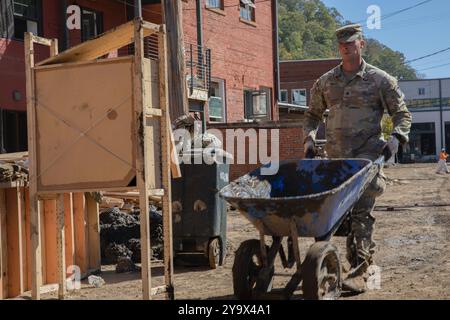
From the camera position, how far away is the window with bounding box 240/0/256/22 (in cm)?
2715

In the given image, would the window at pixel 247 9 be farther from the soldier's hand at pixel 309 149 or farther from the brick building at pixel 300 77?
the brick building at pixel 300 77

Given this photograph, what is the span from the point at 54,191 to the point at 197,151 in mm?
3118

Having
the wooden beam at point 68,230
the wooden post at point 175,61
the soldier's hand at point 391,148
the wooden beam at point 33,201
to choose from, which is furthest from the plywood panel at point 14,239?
the wooden post at point 175,61

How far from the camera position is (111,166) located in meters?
5.93

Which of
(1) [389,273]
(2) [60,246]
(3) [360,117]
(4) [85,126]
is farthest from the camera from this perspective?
(1) [389,273]

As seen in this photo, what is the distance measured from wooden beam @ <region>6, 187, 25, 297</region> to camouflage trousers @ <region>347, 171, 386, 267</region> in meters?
3.20

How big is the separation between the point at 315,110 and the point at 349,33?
91cm

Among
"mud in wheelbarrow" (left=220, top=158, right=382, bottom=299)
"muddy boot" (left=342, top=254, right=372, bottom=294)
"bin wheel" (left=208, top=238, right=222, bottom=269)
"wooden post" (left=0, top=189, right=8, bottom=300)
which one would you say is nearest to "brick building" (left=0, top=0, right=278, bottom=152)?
"bin wheel" (left=208, top=238, right=222, bottom=269)

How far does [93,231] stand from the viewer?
832cm

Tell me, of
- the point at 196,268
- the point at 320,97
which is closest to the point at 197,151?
the point at 196,268

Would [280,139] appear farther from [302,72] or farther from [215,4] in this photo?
[302,72]

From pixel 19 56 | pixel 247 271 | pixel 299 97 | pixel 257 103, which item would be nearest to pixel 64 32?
pixel 19 56

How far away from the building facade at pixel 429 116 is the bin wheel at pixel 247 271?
70265 mm
